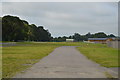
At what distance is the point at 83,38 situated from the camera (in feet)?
651

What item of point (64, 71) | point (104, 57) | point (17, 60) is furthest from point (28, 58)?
point (64, 71)

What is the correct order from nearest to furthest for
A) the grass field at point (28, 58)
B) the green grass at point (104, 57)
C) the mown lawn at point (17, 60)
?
the mown lawn at point (17, 60) → the grass field at point (28, 58) → the green grass at point (104, 57)

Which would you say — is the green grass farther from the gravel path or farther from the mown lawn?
the mown lawn

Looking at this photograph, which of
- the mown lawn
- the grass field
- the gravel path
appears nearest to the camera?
the gravel path

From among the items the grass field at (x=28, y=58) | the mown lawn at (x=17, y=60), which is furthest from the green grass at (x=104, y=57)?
the mown lawn at (x=17, y=60)

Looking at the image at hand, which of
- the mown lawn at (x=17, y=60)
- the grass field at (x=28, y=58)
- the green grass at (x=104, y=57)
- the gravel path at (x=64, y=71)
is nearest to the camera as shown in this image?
the gravel path at (x=64, y=71)

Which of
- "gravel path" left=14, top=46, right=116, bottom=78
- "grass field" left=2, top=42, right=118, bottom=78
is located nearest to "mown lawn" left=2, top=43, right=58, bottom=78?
"grass field" left=2, top=42, right=118, bottom=78

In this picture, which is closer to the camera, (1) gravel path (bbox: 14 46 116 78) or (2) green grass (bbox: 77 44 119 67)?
(1) gravel path (bbox: 14 46 116 78)

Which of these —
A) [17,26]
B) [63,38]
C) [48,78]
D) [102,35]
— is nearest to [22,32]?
[17,26]

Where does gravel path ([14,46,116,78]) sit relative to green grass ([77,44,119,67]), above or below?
above

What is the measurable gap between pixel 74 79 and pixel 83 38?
629ft

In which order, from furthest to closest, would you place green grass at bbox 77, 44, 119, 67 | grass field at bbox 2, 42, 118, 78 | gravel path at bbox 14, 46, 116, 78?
green grass at bbox 77, 44, 119, 67 → grass field at bbox 2, 42, 118, 78 → gravel path at bbox 14, 46, 116, 78

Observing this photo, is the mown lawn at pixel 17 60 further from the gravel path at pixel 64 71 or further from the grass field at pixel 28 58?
the gravel path at pixel 64 71

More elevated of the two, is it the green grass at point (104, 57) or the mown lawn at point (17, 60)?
the mown lawn at point (17, 60)
